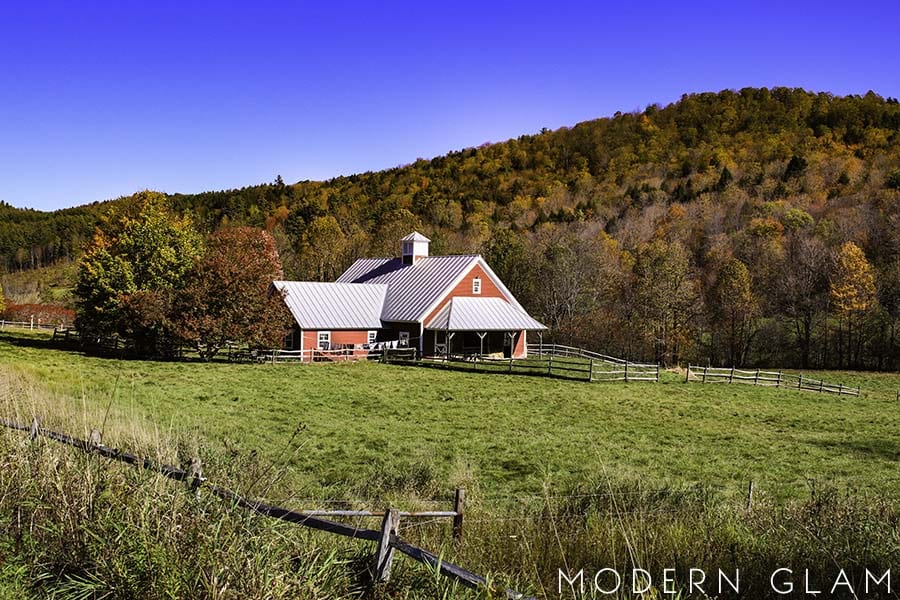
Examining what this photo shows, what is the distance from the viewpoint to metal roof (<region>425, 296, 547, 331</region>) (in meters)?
36.9

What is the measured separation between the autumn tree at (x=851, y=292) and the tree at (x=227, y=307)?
38.7 m

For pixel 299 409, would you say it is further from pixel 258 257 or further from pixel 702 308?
pixel 702 308

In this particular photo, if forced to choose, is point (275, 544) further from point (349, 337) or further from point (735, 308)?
point (735, 308)

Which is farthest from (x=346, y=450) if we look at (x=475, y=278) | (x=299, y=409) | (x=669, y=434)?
(x=475, y=278)

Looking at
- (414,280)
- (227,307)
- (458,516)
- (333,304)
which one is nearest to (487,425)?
(458,516)

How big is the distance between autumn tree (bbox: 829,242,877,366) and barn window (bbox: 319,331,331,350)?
35.8 meters

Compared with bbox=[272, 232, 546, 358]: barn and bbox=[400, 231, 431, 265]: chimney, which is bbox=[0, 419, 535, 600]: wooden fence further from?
bbox=[400, 231, 431, 265]: chimney

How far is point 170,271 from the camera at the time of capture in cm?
3753

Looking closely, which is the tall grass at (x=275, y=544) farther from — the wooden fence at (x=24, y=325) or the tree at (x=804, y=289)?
the wooden fence at (x=24, y=325)

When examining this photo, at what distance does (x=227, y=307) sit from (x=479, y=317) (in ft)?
43.7

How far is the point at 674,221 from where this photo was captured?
254 ft

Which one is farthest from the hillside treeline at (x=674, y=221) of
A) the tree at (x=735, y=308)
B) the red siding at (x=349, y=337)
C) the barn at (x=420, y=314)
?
the red siding at (x=349, y=337)

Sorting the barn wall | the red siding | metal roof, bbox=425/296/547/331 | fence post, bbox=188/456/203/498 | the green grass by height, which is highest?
the barn wall

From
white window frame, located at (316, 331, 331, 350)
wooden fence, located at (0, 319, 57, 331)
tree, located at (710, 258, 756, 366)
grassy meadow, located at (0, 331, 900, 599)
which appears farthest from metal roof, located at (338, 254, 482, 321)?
wooden fence, located at (0, 319, 57, 331)
